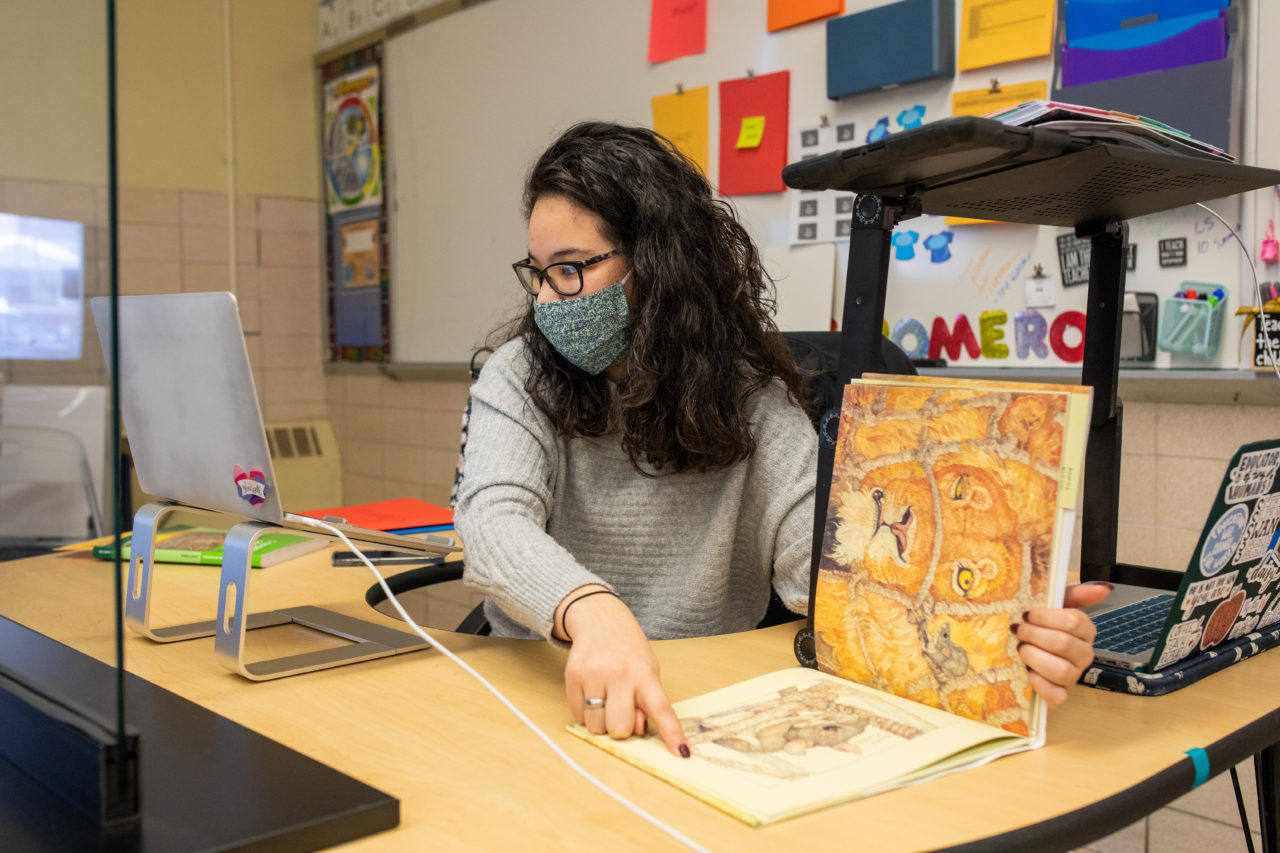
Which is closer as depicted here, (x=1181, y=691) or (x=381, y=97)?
(x=1181, y=691)

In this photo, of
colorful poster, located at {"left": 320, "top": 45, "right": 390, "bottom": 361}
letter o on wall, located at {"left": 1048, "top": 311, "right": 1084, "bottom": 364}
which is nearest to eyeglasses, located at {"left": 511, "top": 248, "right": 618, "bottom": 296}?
letter o on wall, located at {"left": 1048, "top": 311, "right": 1084, "bottom": 364}

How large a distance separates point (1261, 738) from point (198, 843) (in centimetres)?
86

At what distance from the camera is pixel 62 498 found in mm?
759

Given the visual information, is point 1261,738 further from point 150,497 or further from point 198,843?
point 150,497

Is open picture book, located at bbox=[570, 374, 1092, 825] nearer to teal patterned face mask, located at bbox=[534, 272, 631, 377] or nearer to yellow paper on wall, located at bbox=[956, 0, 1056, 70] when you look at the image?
A: teal patterned face mask, located at bbox=[534, 272, 631, 377]

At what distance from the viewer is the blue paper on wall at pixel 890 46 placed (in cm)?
227

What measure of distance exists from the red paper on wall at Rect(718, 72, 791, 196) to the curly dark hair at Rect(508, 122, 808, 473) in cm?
127

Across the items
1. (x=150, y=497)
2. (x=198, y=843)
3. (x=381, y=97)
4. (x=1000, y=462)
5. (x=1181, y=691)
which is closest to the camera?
(x=198, y=843)

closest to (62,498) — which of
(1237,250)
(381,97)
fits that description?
(1237,250)

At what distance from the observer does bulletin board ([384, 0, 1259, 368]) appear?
2139 mm

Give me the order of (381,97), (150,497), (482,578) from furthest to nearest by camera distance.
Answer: (381,97) → (150,497) → (482,578)

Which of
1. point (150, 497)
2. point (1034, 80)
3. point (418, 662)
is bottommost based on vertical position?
point (418, 662)

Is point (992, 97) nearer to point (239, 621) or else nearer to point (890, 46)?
point (890, 46)

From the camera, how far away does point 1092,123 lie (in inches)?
36.5
